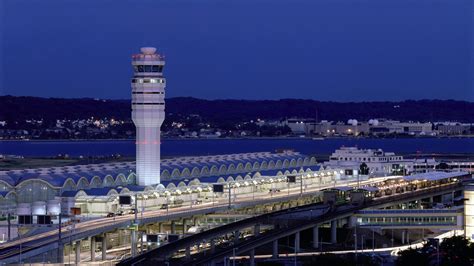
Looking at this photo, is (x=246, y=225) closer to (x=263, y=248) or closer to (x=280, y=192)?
(x=263, y=248)

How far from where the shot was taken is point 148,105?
8794cm

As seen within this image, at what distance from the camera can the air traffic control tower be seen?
87500mm

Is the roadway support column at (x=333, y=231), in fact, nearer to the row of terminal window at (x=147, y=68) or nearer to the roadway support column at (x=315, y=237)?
the roadway support column at (x=315, y=237)

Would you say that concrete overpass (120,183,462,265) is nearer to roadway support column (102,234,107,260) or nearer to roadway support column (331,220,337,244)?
roadway support column (331,220,337,244)

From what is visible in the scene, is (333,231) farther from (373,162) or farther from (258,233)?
(373,162)

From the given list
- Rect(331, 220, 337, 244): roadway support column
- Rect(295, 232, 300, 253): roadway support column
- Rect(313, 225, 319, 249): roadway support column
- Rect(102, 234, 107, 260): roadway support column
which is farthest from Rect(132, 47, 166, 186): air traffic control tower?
Rect(102, 234, 107, 260): roadway support column

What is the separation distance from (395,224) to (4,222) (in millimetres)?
27177

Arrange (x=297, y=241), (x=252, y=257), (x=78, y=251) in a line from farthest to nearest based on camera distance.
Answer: (x=297, y=241), (x=252, y=257), (x=78, y=251)

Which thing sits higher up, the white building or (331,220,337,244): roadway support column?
the white building

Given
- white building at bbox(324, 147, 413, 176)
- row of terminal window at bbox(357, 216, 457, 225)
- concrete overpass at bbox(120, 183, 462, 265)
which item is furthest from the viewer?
white building at bbox(324, 147, 413, 176)

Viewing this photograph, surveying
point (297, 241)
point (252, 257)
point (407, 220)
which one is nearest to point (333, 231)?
point (407, 220)

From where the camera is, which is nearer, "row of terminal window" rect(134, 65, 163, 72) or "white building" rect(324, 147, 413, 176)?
"row of terminal window" rect(134, 65, 163, 72)

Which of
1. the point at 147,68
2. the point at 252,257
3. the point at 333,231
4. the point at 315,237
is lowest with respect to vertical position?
the point at 252,257

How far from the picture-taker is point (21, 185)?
76812 mm
